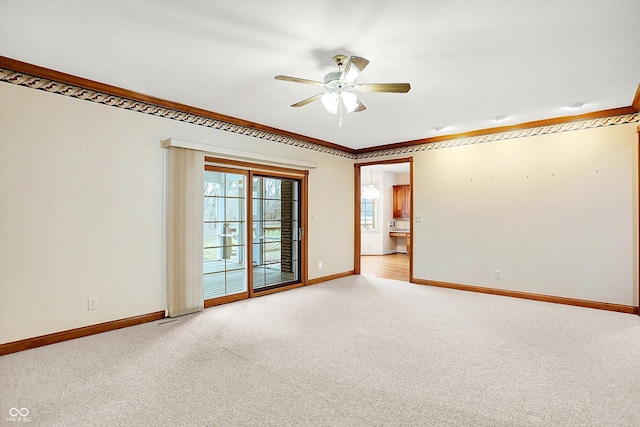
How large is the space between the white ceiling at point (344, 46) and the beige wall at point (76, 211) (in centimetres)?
47

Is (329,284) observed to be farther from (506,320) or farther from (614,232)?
(614,232)

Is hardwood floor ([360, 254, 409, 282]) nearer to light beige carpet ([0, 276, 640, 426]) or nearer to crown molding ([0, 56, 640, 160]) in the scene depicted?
crown molding ([0, 56, 640, 160])

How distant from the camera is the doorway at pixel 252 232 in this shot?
454 centimetres

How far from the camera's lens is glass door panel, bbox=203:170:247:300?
4.50 m

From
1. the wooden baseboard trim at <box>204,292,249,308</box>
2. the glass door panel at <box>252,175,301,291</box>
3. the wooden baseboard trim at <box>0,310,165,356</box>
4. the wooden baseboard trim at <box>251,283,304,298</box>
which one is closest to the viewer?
the wooden baseboard trim at <box>0,310,165,356</box>

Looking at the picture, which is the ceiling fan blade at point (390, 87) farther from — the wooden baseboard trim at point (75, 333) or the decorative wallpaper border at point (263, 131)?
the wooden baseboard trim at point (75, 333)

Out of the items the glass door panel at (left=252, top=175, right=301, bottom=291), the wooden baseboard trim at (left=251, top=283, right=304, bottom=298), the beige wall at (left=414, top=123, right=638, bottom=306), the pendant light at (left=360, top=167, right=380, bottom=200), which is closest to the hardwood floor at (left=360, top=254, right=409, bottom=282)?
the beige wall at (left=414, top=123, right=638, bottom=306)

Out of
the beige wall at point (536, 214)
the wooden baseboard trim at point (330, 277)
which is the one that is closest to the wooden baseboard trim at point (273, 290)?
the wooden baseboard trim at point (330, 277)

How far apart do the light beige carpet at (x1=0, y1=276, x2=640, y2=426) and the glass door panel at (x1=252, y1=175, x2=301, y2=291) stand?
4.08 ft

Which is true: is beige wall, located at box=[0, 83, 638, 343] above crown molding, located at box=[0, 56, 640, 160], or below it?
below

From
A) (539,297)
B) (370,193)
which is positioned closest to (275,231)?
(539,297)

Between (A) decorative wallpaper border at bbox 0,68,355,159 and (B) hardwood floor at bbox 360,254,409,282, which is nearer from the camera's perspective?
(A) decorative wallpaper border at bbox 0,68,355,159

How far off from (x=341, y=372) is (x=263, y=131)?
369 cm

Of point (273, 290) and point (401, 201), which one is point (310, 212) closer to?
point (273, 290)
